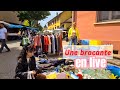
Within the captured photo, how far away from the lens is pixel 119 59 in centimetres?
660

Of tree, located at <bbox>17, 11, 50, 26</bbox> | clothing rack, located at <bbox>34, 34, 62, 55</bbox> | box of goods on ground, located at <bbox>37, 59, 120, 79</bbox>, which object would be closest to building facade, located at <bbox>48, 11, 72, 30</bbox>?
clothing rack, located at <bbox>34, 34, 62, 55</bbox>

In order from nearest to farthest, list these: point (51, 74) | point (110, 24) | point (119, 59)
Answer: point (51, 74) < point (119, 59) < point (110, 24)

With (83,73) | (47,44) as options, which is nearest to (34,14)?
(83,73)

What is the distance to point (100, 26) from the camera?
26.7 feet

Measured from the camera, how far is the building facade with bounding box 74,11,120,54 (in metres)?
7.43

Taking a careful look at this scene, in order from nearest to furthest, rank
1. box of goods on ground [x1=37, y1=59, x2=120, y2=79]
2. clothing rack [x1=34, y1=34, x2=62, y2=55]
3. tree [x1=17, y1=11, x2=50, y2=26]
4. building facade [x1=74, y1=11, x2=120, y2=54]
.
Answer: box of goods on ground [x1=37, y1=59, x2=120, y2=79]
tree [x1=17, y1=11, x2=50, y2=26]
building facade [x1=74, y1=11, x2=120, y2=54]
clothing rack [x1=34, y1=34, x2=62, y2=55]

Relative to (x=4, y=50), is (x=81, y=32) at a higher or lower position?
higher

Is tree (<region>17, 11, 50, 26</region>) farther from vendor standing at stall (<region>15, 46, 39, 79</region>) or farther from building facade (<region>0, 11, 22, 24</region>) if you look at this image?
vendor standing at stall (<region>15, 46, 39, 79</region>)

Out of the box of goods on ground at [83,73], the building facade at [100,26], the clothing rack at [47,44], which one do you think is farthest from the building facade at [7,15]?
the building facade at [100,26]

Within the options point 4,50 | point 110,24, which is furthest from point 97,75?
point 4,50

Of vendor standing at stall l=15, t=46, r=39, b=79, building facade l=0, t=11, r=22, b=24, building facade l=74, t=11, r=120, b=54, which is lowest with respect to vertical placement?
vendor standing at stall l=15, t=46, r=39, b=79

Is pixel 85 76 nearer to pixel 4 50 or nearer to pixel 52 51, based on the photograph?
pixel 52 51

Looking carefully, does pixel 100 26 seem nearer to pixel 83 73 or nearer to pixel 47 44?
pixel 47 44
